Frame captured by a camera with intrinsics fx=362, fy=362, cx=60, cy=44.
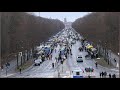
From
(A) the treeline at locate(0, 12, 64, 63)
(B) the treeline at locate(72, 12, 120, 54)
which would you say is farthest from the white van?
(A) the treeline at locate(0, 12, 64, 63)

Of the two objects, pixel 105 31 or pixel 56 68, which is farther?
pixel 105 31

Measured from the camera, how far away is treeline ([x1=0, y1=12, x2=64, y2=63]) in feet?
27.4

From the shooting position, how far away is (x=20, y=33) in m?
8.95

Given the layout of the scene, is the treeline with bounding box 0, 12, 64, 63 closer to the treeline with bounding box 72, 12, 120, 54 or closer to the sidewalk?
the sidewalk

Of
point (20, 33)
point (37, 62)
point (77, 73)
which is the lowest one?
point (77, 73)

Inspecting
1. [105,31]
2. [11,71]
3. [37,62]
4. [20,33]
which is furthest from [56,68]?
[105,31]

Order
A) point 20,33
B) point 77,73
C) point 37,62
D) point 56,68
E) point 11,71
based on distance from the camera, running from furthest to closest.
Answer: point 20,33
point 37,62
point 56,68
point 11,71
point 77,73

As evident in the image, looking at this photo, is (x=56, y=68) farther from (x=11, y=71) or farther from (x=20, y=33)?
(x=20, y=33)

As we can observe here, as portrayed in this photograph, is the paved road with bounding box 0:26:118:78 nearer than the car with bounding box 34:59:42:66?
Yes

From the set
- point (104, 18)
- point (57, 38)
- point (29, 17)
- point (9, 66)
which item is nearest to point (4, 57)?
point (9, 66)

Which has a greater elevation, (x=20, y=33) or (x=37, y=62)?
(x=20, y=33)

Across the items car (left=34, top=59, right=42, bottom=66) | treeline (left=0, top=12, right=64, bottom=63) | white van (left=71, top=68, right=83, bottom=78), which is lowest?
white van (left=71, top=68, right=83, bottom=78)

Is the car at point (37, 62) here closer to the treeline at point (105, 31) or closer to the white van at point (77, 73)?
the white van at point (77, 73)
